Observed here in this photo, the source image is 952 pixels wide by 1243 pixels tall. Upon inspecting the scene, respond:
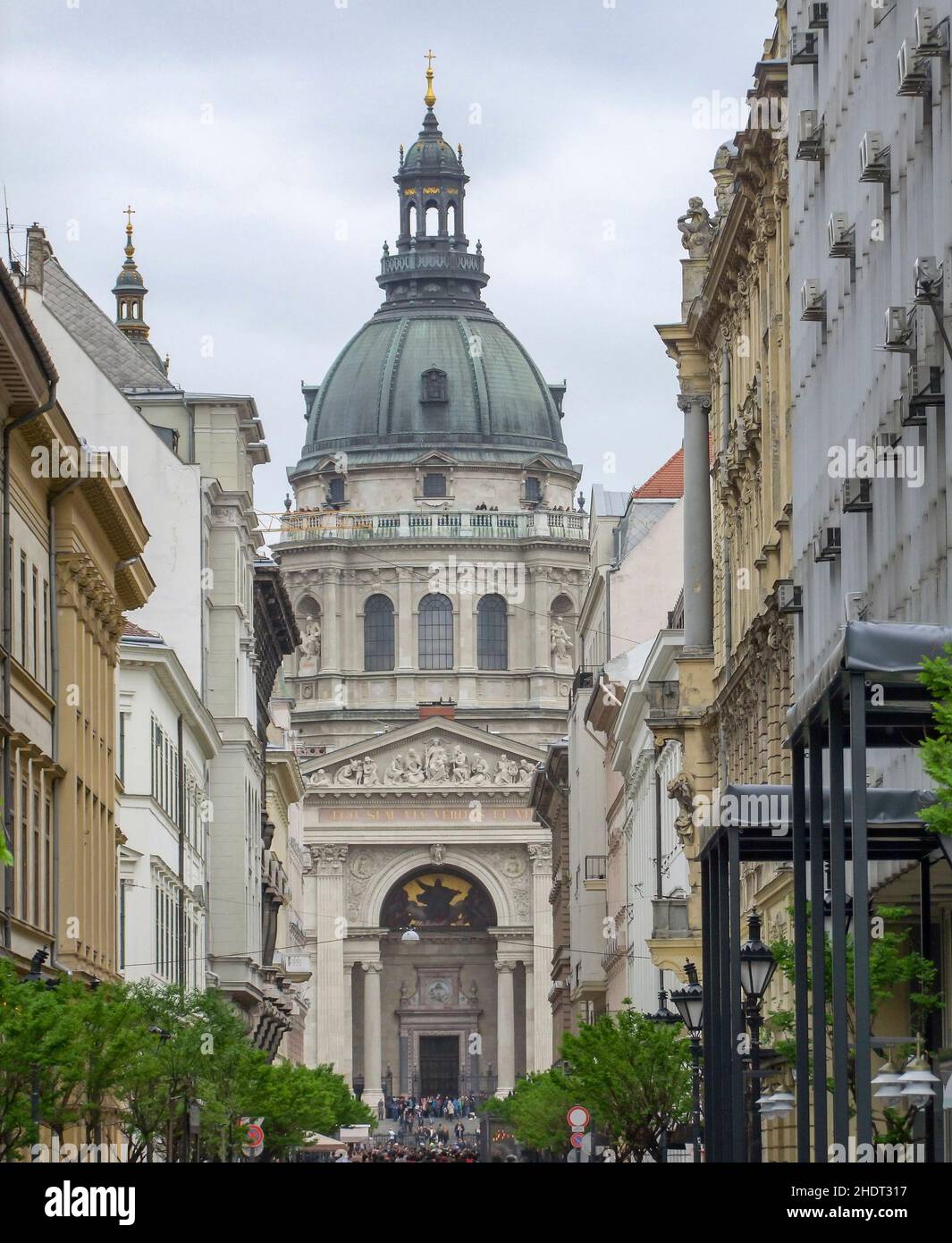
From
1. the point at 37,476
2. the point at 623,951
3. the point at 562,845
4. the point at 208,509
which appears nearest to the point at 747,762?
the point at 37,476

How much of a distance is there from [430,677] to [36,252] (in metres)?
110

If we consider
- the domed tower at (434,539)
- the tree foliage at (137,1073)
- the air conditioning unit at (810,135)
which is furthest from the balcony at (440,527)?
the air conditioning unit at (810,135)

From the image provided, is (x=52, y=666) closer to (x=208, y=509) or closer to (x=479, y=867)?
(x=208, y=509)

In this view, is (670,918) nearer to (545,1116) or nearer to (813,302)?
(813,302)

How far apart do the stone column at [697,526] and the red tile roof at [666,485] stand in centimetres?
3190

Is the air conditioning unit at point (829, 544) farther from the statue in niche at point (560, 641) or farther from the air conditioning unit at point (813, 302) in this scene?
the statue in niche at point (560, 641)

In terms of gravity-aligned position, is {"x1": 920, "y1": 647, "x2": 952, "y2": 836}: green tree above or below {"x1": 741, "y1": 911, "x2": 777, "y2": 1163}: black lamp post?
above

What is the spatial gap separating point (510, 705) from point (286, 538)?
52.3ft

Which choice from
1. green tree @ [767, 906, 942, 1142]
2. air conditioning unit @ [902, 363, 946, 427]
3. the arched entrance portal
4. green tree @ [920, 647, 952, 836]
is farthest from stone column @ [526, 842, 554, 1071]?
green tree @ [920, 647, 952, 836]

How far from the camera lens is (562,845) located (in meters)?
117

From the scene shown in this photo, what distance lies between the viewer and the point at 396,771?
160 meters

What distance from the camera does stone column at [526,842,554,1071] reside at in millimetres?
159125

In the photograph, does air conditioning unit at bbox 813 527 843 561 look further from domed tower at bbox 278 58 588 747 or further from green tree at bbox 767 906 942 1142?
domed tower at bbox 278 58 588 747

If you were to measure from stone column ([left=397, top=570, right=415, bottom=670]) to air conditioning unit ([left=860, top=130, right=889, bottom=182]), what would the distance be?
142813 mm
